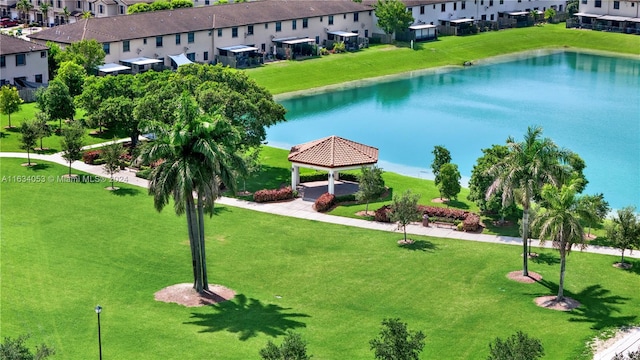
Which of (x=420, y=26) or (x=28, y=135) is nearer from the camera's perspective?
(x=28, y=135)

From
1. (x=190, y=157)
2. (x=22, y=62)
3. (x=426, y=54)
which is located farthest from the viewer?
(x=426, y=54)

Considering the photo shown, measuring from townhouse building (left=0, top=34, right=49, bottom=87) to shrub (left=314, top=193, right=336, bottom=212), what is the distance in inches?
1853

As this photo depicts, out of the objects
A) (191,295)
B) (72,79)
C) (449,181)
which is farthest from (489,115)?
(191,295)

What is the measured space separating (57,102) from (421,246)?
40.6m

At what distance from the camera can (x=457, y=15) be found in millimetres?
163875

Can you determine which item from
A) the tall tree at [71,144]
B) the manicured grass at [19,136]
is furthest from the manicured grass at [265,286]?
the manicured grass at [19,136]

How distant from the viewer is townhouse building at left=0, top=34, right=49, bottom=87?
107625mm

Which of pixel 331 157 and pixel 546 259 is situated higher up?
pixel 331 157

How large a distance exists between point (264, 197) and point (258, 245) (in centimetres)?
1044

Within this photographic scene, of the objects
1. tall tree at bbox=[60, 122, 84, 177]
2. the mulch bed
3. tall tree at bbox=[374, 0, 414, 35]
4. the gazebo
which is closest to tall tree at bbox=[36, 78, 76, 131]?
tall tree at bbox=[60, 122, 84, 177]

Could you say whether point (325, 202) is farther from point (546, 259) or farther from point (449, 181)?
point (546, 259)

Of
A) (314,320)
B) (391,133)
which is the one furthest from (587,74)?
(314,320)

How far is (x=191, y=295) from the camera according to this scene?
57.1 m

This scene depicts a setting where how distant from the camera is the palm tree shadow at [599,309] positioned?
5447cm
